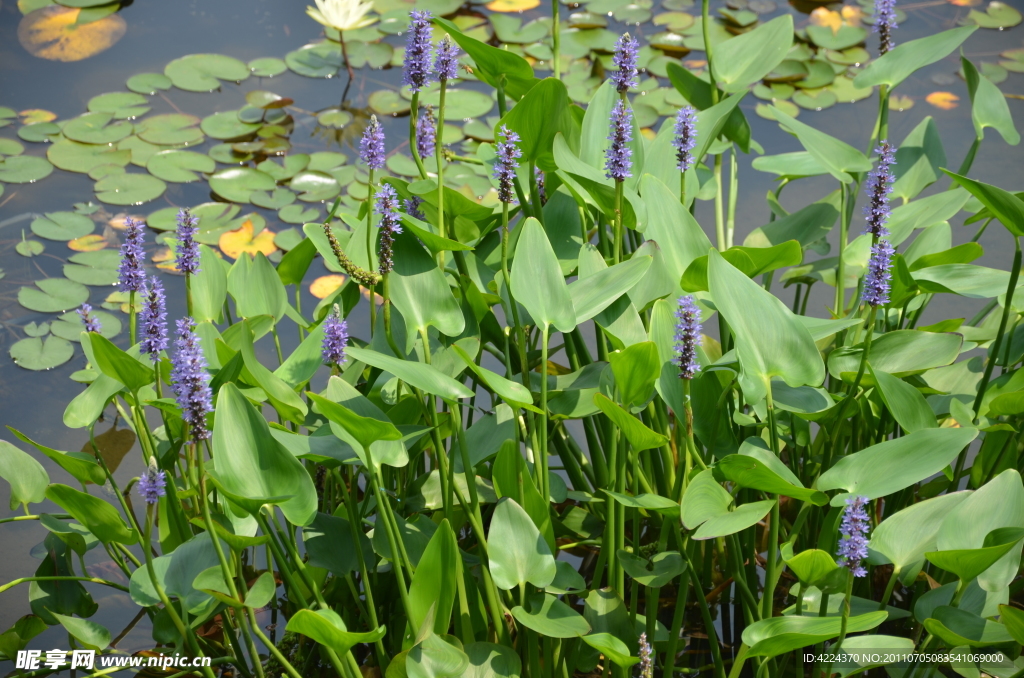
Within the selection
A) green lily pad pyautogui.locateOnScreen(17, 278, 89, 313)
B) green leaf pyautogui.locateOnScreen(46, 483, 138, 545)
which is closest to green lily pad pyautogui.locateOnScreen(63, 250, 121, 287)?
green lily pad pyautogui.locateOnScreen(17, 278, 89, 313)

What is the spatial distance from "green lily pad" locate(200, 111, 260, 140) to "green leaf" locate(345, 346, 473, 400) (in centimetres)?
222

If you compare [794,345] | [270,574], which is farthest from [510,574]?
[794,345]

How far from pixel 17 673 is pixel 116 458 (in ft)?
2.00

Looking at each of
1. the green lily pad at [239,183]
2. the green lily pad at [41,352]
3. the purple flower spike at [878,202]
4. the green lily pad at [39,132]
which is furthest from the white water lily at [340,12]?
the purple flower spike at [878,202]

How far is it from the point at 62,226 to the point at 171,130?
581 mm

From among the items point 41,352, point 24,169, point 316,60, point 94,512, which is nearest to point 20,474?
point 94,512

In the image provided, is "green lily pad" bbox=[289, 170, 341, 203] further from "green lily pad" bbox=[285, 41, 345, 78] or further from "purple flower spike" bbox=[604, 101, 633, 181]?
"purple flower spike" bbox=[604, 101, 633, 181]

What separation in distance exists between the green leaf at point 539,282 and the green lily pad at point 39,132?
7.93 ft

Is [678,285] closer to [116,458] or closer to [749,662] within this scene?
[749,662]

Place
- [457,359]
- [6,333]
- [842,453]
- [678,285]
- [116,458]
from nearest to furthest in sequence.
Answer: [457,359], [678,285], [842,453], [116,458], [6,333]

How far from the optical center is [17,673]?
1482mm

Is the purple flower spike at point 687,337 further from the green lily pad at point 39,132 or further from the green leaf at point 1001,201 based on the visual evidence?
the green lily pad at point 39,132

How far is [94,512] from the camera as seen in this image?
3.91 feet

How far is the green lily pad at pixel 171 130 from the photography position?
2942 mm
